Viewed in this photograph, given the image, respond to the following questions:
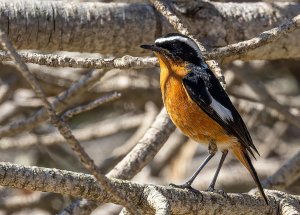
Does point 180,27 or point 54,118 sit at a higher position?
point 54,118

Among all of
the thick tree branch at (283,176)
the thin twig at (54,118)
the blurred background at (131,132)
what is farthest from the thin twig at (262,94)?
the thin twig at (54,118)

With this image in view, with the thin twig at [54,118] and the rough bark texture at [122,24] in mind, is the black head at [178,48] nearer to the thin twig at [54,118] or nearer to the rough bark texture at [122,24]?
the rough bark texture at [122,24]

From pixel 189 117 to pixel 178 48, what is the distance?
0.47 meters

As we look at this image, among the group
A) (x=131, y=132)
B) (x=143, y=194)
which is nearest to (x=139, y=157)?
(x=143, y=194)

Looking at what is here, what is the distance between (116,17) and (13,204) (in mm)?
2113

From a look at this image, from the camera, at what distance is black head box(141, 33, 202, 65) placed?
4.93 metres

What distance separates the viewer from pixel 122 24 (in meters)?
5.41

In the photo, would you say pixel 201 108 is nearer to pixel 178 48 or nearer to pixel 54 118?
pixel 178 48

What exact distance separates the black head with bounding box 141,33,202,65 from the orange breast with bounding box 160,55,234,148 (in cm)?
16

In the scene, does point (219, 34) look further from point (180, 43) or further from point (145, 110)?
point (145, 110)

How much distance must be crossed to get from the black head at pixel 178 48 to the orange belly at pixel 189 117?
0.59 ft

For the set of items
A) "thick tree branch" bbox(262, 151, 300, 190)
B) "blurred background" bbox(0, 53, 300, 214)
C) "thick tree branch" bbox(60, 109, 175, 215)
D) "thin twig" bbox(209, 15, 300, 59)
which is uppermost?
"thin twig" bbox(209, 15, 300, 59)

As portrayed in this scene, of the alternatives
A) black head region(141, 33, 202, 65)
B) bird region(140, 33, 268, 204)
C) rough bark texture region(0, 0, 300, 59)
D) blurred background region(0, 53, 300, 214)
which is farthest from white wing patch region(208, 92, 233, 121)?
blurred background region(0, 53, 300, 214)

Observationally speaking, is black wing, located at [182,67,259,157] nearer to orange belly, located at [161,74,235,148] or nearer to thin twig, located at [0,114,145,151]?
orange belly, located at [161,74,235,148]
